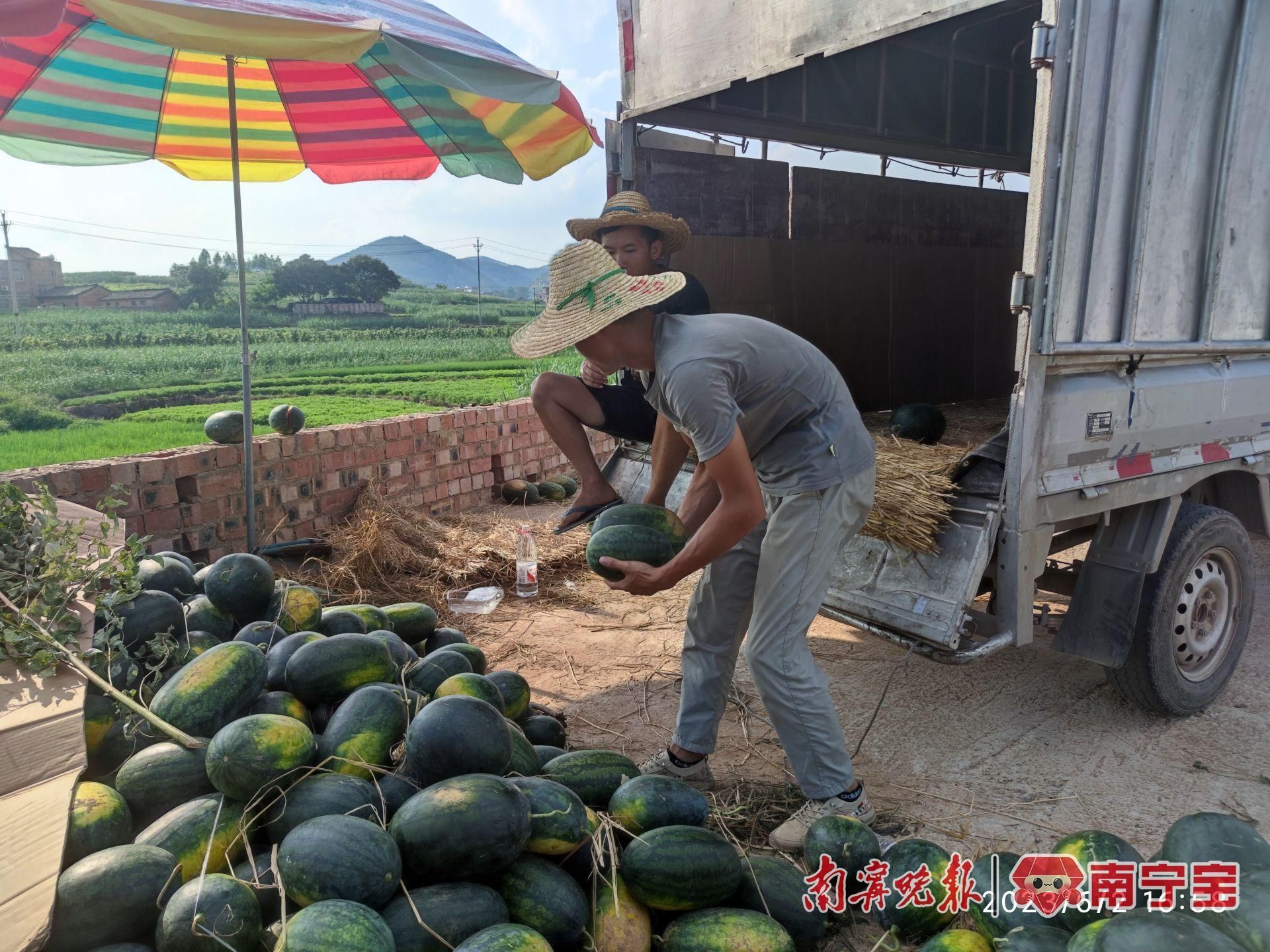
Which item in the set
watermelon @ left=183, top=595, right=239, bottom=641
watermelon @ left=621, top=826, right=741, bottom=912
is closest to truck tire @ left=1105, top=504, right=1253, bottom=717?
watermelon @ left=621, top=826, right=741, bottom=912

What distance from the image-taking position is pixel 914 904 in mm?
2529

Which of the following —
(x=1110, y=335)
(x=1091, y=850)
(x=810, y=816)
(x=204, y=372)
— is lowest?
(x=204, y=372)

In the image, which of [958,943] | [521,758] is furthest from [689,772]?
[958,943]

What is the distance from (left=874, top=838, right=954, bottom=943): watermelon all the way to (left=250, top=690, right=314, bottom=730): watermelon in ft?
6.18

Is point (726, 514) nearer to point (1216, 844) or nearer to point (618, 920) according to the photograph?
point (618, 920)

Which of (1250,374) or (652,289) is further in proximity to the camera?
(1250,374)

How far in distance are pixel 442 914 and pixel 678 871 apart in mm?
656

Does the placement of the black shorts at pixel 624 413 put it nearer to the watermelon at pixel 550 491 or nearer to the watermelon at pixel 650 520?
the watermelon at pixel 650 520

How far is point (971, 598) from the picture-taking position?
345 centimetres

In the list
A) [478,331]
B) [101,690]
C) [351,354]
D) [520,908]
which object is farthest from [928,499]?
[478,331]

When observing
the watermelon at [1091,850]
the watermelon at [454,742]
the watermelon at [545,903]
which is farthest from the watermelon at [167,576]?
the watermelon at [1091,850]

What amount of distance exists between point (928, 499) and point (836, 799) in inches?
53.9

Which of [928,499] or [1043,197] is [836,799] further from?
[1043,197]

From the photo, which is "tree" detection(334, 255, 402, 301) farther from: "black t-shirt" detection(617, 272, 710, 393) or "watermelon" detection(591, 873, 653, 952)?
"watermelon" detection(591, 873, 653, 952)
